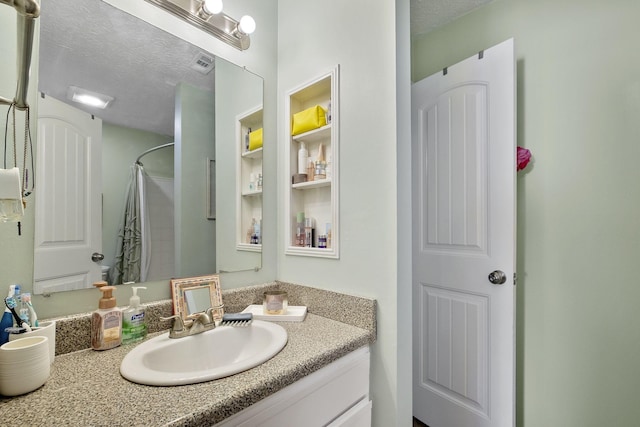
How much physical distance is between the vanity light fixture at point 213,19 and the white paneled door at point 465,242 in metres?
1.02

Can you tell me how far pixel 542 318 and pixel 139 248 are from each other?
1.76m

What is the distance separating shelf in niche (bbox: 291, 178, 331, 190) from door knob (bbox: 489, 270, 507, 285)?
0.86 meters

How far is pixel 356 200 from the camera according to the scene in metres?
1.08

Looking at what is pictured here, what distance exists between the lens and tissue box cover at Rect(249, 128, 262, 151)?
4.27ft

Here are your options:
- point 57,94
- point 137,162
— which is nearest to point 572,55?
point 137,162

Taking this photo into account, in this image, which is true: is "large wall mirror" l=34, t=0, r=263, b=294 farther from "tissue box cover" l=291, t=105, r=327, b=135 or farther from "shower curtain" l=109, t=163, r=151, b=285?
"tissue box cover" l=291, t=105, r=327, b=135

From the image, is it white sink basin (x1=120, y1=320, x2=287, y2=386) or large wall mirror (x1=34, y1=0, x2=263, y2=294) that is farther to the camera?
large wall mirror (x1=34, y1=0, x2=263, y2=294)

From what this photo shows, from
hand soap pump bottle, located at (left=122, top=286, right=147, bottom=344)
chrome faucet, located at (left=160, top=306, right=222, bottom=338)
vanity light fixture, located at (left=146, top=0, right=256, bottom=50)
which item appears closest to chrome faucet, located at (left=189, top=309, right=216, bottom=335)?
chrome faucet, located at (left=160, top=306, right=222, bottom=338)

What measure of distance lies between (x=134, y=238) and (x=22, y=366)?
45 centimetres

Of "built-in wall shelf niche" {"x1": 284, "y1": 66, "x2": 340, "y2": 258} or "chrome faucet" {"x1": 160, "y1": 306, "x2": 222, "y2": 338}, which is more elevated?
"built-in wall shelf niche" {"x1": 284, "y1": 66, "x2": 340, "y2": 258}

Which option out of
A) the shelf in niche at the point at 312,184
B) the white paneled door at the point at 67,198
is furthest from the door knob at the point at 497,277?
the white paneled door at the point at 67,198

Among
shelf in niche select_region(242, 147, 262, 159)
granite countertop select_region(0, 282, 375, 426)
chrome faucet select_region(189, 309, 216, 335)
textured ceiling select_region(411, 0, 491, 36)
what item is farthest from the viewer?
textured ceiling select_region(411, 0, 491, 36)

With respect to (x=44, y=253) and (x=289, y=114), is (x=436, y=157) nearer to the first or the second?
(x=289, y=114)

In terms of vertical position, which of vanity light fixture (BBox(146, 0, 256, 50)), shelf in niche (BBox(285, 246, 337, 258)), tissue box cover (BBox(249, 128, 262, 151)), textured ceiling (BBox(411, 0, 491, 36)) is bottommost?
shelf in niche (BBox(285, 246, 337, 258))
